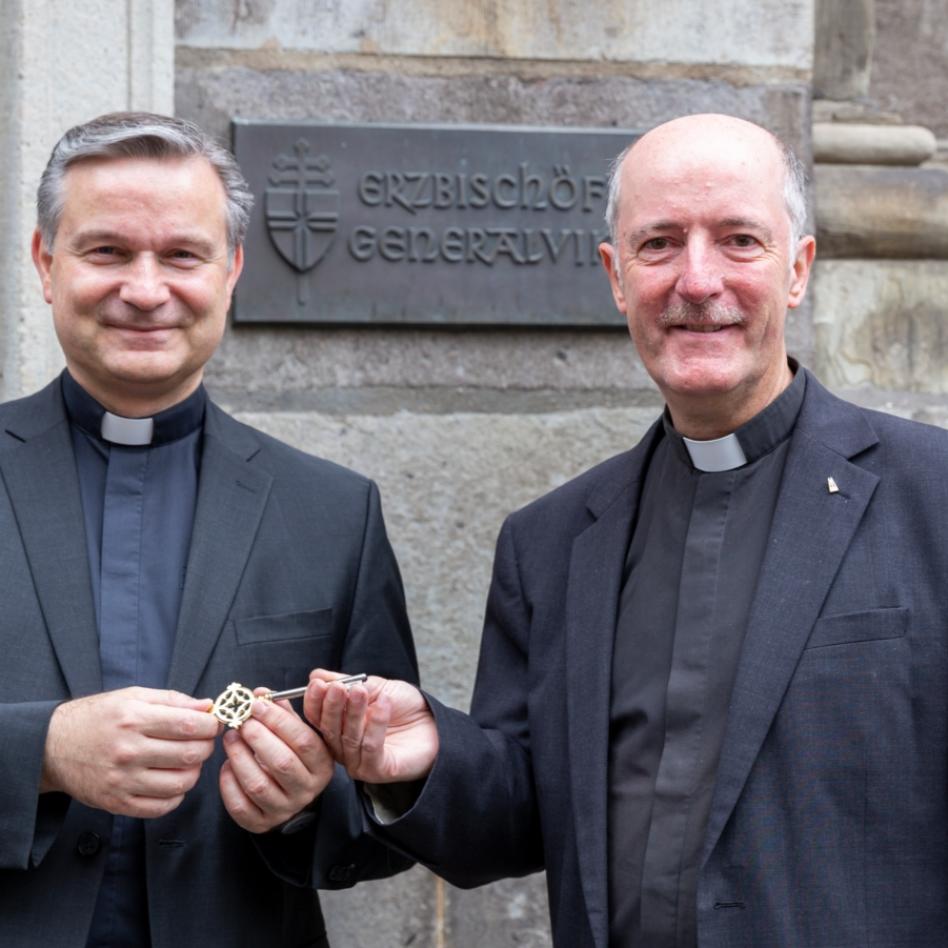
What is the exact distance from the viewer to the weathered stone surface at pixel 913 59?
14.3 ft

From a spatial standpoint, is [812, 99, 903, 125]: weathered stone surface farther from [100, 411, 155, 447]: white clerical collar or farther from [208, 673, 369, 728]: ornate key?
[208, 673, 369, 728]: ornate key

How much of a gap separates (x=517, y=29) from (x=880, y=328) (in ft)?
3.58

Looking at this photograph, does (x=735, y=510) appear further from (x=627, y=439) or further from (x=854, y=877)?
(x=627, y=439)

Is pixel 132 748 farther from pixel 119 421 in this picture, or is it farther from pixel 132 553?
pixel 119 421

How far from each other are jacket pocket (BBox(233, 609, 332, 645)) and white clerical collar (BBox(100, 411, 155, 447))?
337mm

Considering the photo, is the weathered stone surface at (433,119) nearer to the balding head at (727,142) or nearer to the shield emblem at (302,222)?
the shield emblem at (302,222)

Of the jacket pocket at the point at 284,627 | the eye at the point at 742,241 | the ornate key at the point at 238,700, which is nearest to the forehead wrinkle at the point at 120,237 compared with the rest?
the jacket pocket at the point at 284,627

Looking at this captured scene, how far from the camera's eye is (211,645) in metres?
2.61

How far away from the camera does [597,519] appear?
9.08ft

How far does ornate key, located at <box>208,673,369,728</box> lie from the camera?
2408 mm

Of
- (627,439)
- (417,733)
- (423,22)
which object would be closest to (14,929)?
(417,733)

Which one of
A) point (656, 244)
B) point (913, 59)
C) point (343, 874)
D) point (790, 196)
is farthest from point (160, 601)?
point (913, 59)

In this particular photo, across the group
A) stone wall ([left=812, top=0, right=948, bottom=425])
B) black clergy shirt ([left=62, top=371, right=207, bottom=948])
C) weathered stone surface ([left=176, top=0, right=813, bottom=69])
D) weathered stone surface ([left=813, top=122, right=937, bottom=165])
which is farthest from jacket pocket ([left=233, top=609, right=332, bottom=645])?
weathered stone surface ([left=813, top=122, right=937, bottom=165])

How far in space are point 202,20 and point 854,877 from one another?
226 centimetres
